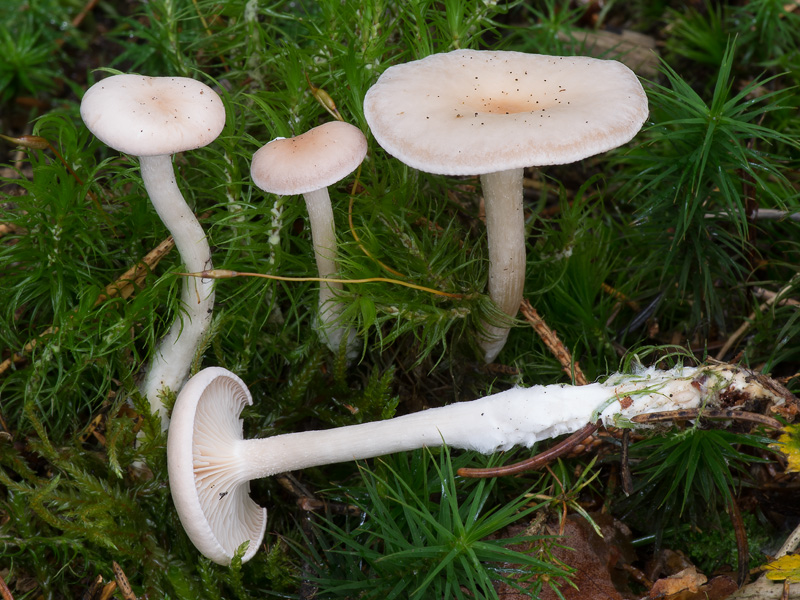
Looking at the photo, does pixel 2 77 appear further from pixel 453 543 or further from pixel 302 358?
pixel 453 543

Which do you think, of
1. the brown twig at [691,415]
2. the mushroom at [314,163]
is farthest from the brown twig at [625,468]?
the mushroom at [314,163]

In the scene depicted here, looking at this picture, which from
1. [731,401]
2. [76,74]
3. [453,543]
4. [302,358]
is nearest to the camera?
[453,543]

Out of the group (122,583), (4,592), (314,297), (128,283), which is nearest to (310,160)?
(314,297)

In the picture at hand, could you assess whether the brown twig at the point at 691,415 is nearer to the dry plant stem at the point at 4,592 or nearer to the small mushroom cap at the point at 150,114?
the small mushroom cap at the point at 150,114

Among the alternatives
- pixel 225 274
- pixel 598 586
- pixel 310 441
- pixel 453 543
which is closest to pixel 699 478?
pixel 598 586

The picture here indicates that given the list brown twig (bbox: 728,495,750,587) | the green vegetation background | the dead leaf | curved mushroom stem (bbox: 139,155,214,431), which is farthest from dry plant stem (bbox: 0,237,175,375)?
brown twig (bbox: 728,495,750,587)

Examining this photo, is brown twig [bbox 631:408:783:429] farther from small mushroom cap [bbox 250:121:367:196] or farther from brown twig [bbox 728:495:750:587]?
small mushroom cap [bbox 250:121:367:196]

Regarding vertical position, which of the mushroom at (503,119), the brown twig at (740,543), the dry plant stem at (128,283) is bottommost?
the brown twig at (740,543)
